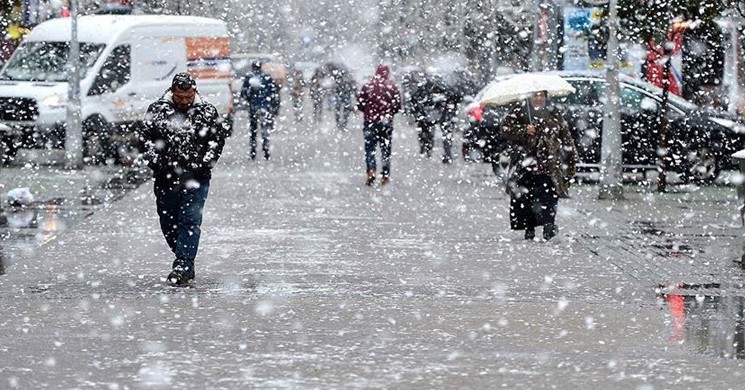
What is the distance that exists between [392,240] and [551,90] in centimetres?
205

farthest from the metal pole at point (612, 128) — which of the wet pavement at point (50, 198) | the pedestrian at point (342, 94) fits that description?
the pedestrian at point (342, 94)

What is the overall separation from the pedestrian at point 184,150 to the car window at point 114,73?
49.7 ft

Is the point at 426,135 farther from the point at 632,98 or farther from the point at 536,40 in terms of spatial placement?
the point at 536,40

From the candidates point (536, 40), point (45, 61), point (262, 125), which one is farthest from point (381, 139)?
point (536, 40)

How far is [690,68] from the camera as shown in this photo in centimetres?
3347

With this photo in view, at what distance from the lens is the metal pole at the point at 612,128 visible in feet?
70.1

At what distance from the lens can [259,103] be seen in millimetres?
29203

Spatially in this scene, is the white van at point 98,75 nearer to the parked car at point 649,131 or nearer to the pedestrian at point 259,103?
the pedestrian at point 259,103

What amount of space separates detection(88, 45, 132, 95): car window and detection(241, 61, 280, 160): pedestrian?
2191 mm

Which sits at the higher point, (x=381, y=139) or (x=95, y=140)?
(x=381, y=139)

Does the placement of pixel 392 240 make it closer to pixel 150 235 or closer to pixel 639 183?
pixel 150 235

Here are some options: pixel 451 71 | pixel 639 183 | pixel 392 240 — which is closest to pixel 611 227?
pixel 392 240

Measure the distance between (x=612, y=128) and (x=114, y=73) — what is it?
30.9ft

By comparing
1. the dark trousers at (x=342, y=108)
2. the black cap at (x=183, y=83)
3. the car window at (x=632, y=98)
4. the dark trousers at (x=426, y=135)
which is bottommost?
the dark trousers at (x=342, y=108)
